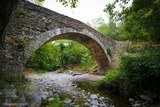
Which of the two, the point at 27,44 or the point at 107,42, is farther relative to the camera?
the point at 107,42

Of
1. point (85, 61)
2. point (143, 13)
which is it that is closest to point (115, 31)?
point (85, 61)

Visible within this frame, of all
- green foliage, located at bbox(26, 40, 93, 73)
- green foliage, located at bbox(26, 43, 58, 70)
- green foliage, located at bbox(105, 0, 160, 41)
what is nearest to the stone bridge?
green foliage, located at bbox(105, 0, 160, 41)

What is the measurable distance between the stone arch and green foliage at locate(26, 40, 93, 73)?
11.2 ft

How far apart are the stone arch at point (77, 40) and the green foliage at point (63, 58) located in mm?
3399

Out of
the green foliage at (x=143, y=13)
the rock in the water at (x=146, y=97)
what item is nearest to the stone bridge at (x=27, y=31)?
the green foliage at (x=143, y=13)

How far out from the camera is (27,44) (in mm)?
7051

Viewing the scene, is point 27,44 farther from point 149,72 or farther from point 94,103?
point 149,72

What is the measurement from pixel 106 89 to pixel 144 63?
2185 mm

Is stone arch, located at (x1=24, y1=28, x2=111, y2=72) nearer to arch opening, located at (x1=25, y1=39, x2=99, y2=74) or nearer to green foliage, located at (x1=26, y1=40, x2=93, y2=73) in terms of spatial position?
arch opening, located at (x1=25, y1=39, x2=99, y2=74)

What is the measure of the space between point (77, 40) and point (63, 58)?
760 cm

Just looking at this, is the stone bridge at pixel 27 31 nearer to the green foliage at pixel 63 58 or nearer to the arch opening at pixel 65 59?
the arch opening at pixel 65 59

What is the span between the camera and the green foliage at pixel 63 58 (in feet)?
55.3

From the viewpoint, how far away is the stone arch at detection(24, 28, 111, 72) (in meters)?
7.31

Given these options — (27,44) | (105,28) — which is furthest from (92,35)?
(105,28)
